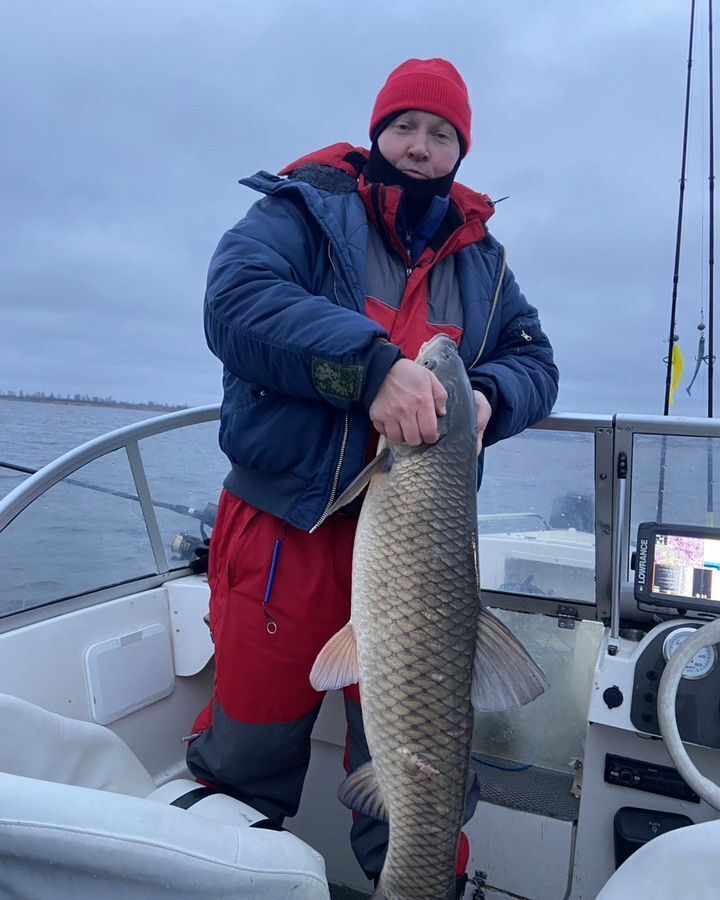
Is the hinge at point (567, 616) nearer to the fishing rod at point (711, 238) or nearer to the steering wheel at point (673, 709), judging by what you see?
the steering wheel at point (673, 709)

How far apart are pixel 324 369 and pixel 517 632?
2200 mm

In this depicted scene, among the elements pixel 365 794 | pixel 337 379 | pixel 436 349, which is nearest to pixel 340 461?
pixel 337 379

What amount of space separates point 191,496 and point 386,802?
2266 millimetres

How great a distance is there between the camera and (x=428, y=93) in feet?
7.64

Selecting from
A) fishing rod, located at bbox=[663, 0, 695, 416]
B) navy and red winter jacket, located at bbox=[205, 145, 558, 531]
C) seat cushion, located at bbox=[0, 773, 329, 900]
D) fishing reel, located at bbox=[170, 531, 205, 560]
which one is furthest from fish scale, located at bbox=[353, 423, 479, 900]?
fishing rod, located at bbox=[663, 0, 695, 416]

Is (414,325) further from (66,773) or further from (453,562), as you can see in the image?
(66,773)

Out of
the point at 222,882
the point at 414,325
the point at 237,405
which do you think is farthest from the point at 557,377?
the point at 222,882

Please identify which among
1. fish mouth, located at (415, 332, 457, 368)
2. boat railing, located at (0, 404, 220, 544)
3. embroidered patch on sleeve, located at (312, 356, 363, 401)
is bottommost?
boat railing, located at (0, 404, 220, 544)

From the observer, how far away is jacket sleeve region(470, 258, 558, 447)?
86.8 inches

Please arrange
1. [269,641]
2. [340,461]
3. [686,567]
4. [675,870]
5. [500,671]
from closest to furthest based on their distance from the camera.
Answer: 1. [675,870]
2. [500,671]
3. [340,461]
4. [269,641]
5. [686,567]

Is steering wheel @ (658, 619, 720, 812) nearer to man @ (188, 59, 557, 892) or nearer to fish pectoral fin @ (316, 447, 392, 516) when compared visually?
man @ (188, 59, 557, 892)

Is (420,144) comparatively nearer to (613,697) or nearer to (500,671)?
(500,671)

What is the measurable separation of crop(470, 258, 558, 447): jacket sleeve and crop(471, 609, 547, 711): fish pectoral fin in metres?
0.67

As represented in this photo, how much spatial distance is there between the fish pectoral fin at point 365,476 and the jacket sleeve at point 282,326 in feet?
0.53
